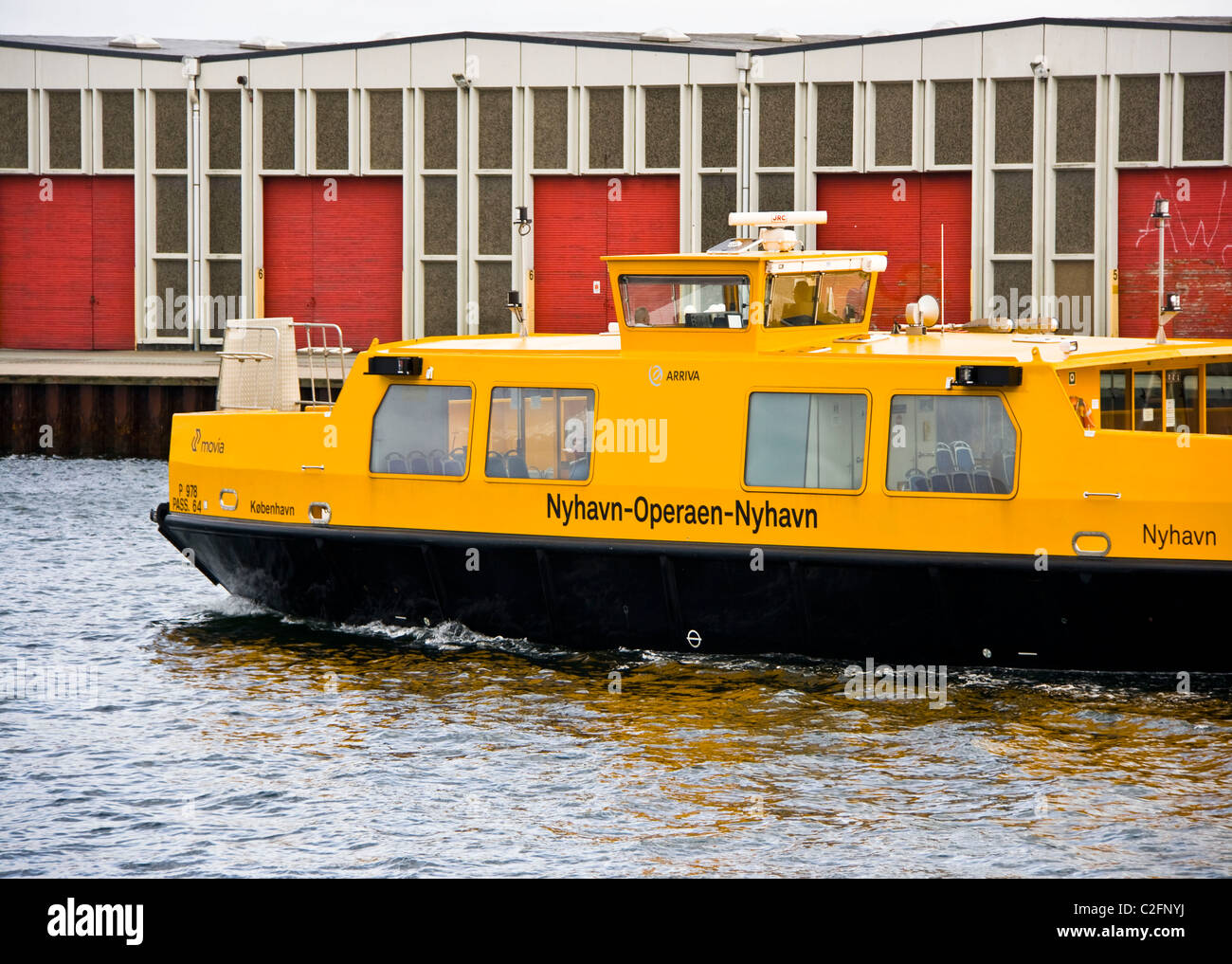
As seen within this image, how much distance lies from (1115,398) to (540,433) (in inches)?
155

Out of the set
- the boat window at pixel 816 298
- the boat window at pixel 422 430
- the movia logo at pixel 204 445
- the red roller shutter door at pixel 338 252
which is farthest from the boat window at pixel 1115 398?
the red roller shutter door at pixel 338 252

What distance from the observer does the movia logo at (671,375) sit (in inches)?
447

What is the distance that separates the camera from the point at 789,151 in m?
30.9

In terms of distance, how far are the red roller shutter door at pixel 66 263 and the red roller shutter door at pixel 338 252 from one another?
3311mm

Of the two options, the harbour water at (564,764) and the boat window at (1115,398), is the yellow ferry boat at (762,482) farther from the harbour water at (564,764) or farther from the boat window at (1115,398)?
the harbour water at (564,764)

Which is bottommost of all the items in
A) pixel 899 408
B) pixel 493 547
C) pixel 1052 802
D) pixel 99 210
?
pixel 1052 802

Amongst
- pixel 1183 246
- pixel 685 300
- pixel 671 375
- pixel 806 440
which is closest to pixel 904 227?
pixel 1183 246

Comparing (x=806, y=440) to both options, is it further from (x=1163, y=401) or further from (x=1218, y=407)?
(x=1218, y=407)

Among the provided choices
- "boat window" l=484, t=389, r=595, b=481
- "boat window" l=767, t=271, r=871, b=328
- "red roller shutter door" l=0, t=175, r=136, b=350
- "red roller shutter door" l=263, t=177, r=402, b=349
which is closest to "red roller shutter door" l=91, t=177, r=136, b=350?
"red roller shutter door" l=0, t=175, r=136, b=350

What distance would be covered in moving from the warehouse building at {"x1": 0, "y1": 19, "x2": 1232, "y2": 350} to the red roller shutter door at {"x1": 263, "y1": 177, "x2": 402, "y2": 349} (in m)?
0.04

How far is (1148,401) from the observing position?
11555mm

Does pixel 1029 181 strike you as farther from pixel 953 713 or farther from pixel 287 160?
pixel 953 713
